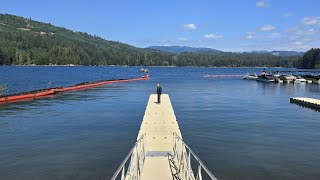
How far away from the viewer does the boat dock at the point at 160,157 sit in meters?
13.5

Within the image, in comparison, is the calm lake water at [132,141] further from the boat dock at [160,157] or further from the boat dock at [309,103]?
the boat dock at [309,103]

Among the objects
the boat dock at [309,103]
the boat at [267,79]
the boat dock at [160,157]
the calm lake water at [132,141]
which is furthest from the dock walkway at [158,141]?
the boat at [267,79]

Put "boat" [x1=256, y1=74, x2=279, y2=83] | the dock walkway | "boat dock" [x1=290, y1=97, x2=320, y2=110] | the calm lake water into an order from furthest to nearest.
A: "boat" [x1=256, y1=74, x2=279, y2=83]
"boat dock" [x1=290, y1=97, x2=320, y2=110]
the calm lake water
the dock walkway

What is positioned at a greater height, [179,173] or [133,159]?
[133,159]

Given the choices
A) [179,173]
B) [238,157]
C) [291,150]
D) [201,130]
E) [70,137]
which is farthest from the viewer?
[201,130]

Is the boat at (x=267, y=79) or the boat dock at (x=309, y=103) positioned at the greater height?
the boat at (x=267, y=79)

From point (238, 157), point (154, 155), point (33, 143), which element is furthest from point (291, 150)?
point (33, 143)

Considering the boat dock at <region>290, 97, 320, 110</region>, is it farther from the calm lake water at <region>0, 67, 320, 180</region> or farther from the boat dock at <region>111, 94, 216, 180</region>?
the boat dock at <region>111, 94, 216, 180</region>

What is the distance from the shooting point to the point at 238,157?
2233cm

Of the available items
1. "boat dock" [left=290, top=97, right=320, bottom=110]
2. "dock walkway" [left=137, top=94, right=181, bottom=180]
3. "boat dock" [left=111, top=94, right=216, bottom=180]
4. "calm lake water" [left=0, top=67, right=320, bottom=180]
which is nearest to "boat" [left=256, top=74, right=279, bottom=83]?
"boat dock" [left=290, top=97, right=320, bottom=110]

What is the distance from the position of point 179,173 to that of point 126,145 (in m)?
9.73

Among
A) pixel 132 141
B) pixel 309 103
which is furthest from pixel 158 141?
pixel 309 103

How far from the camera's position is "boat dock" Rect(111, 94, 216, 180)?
13.5m

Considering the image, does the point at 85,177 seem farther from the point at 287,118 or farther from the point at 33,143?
the point at 287,118
